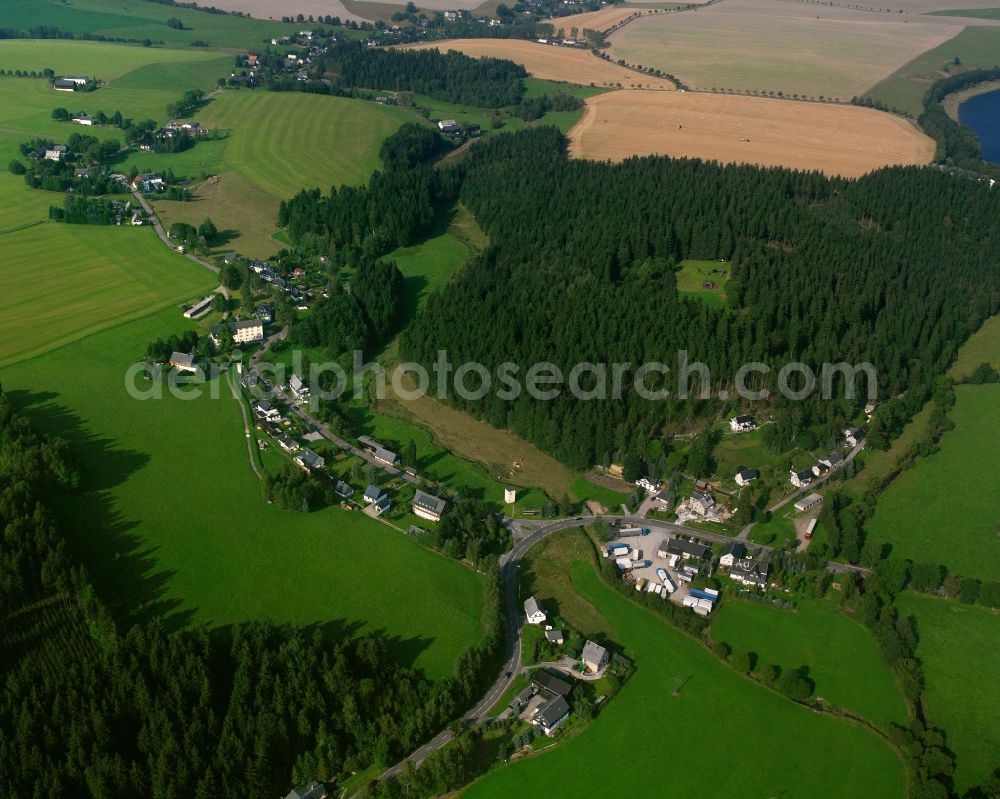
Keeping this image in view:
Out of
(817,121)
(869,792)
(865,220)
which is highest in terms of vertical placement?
(817,121)

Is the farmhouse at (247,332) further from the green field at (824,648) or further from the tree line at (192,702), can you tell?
the green field at (824,648)

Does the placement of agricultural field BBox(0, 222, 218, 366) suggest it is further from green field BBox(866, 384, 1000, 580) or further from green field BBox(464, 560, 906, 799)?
green field BBox(866, 384, 1000, 580)

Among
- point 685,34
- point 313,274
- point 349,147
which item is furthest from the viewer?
point 685,34

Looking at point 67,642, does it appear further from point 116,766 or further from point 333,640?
point 333,640

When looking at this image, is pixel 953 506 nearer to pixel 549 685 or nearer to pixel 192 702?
pixel 549 685

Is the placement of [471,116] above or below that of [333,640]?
above

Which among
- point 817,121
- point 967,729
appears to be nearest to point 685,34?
point 817,121
